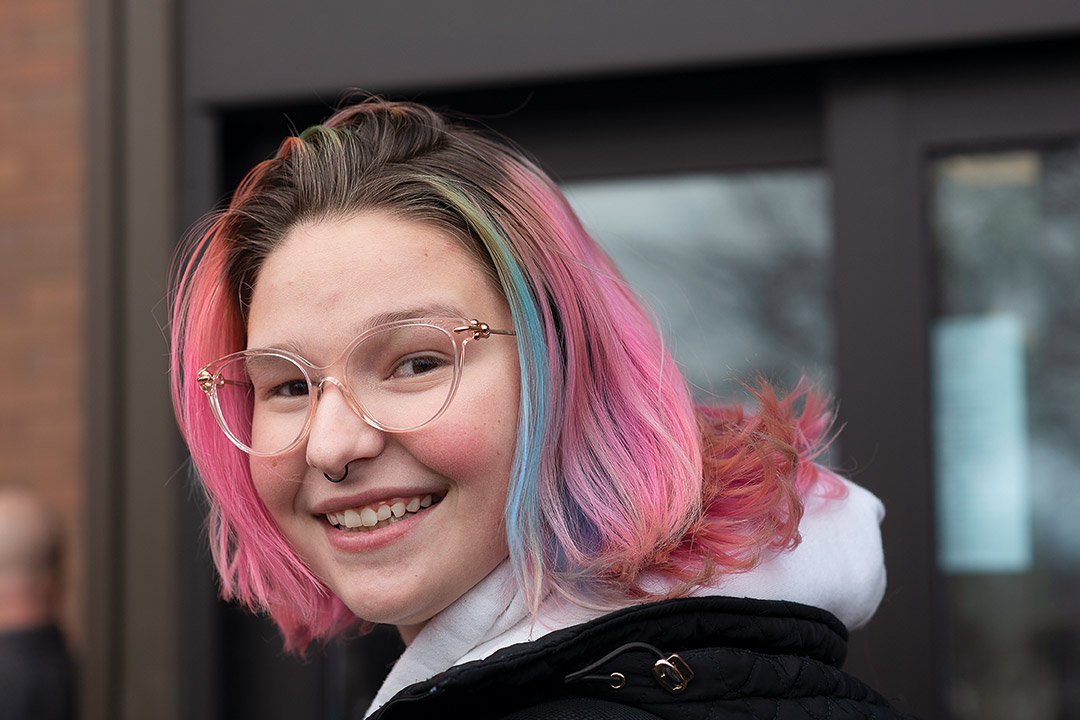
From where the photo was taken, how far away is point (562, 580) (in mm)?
1060

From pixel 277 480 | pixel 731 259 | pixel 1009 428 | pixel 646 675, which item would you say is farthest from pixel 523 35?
pixel 646 675

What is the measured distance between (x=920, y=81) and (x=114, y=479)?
74.2 inches

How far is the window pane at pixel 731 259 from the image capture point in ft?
7.66

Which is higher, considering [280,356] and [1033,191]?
[1033,191]

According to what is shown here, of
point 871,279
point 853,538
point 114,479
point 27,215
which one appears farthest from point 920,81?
point 27,215

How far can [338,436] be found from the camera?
1.03 meters

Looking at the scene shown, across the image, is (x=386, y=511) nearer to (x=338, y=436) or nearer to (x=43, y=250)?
(x=338, y=436)

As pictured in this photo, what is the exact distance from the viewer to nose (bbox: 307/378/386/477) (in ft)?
3.37

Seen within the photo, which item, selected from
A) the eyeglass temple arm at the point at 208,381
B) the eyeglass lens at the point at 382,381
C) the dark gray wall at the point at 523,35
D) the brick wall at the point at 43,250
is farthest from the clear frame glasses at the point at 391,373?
the brick wall at the point at 43,250

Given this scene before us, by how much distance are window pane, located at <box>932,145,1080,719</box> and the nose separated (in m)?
1.47

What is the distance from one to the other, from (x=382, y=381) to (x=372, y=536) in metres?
0.16

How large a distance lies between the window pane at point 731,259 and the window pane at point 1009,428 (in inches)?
10.7

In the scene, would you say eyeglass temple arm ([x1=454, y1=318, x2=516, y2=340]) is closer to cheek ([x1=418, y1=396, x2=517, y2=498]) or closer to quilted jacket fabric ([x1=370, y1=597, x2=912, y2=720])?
cheek ([x1=418, y1=396, x2=517, y2=498])

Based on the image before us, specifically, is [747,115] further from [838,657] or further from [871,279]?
[838,657]
